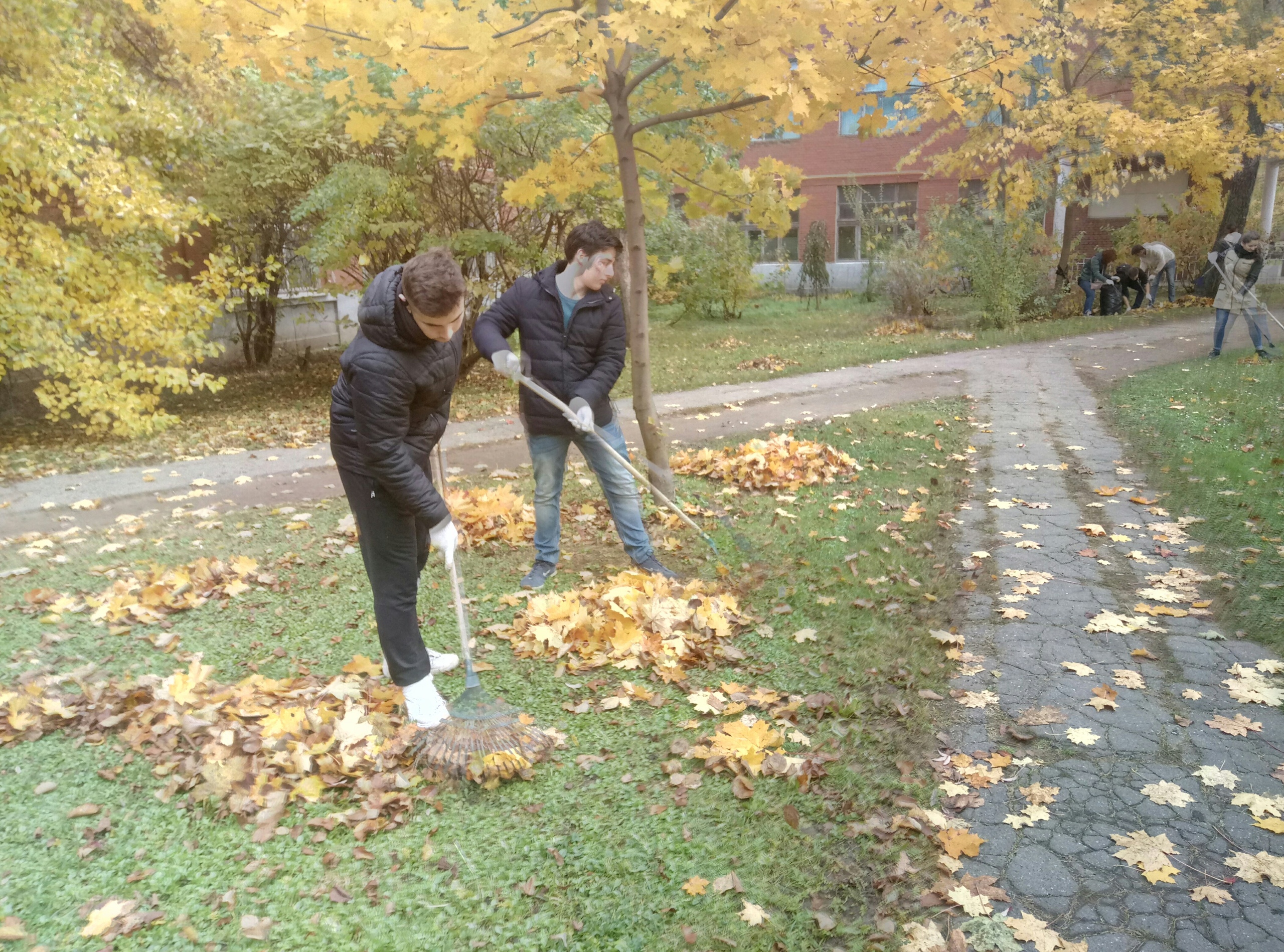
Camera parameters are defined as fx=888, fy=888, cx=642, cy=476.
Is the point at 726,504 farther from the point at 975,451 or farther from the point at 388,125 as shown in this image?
the point at 388,125

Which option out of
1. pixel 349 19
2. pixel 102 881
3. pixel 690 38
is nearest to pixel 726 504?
pixel 690 38

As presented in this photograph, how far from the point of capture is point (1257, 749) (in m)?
3.32

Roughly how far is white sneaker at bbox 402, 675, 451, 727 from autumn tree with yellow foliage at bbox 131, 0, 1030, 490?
2.62 m

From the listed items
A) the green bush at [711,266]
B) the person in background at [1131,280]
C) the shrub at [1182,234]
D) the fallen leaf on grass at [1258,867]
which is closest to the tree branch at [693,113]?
the fallen leaf on grass at [1258,867]

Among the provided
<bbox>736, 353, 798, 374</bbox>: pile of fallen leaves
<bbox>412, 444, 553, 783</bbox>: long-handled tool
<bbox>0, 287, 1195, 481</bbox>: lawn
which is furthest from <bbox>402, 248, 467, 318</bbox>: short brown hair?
<bbox>736, 353, 798, 374</bbox>: pile of fallen leaves

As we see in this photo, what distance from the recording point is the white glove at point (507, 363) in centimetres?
434

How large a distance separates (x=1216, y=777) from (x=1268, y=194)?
2288 centimetres

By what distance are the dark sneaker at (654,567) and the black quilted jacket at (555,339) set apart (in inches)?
34.8

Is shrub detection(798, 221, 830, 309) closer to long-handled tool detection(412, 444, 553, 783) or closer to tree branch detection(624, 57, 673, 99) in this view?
tree branch detection(624, 57, 673, 99)

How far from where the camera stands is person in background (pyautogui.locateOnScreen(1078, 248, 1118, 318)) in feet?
57.0

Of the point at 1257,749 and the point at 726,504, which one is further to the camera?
the point at 726,504

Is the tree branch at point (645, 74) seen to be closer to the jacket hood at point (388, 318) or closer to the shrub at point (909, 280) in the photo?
the jacket hood at point (388, 318)

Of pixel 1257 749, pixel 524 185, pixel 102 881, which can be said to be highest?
pixel 524 185

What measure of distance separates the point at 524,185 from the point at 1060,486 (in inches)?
176
